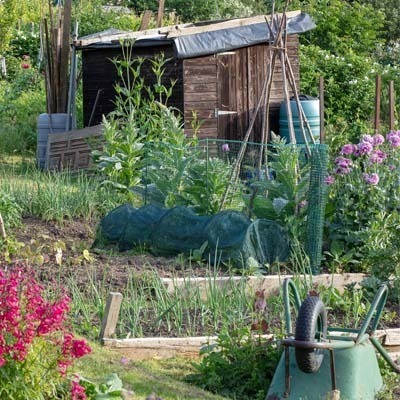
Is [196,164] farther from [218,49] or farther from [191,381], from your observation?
[218,49]

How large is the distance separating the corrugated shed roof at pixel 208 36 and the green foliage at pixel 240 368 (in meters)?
9.28

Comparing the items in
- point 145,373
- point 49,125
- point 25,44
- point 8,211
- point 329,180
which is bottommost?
point 145,373

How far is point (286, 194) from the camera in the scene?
29.7ft

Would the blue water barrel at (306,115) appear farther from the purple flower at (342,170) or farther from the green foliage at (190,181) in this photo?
the purple flower at (342,170)

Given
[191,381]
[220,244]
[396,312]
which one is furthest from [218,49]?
[191,381]

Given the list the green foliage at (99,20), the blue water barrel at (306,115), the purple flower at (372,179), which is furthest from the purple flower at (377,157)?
the green foliage at (99,20)

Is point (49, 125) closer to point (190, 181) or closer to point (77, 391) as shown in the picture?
point (190, 181)

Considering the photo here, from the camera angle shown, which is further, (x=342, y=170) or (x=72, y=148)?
(x=72, y=148)

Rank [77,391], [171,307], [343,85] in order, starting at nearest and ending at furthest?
[77,391] < [171,307] < [343,85]

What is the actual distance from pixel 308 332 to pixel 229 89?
1075 cm

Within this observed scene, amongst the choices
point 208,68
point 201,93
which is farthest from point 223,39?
point 201,93

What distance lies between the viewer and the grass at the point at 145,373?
5.51 m

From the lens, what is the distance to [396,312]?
290 inches

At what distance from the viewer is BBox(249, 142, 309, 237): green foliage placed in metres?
8.81
